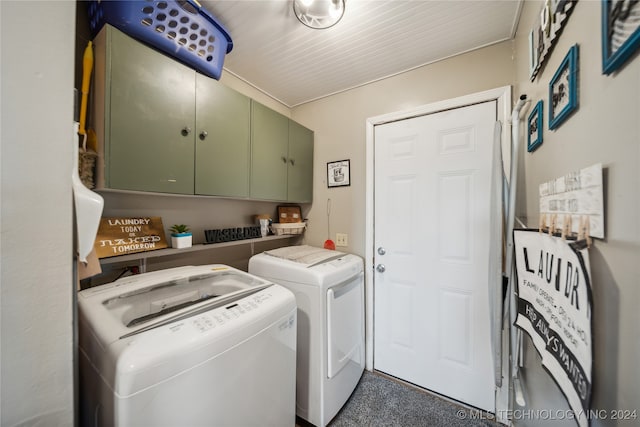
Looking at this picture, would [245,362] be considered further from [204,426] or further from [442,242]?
[442,242]

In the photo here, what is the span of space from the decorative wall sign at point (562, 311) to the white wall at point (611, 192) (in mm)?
37

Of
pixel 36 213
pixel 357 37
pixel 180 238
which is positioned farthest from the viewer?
pixel 357 37

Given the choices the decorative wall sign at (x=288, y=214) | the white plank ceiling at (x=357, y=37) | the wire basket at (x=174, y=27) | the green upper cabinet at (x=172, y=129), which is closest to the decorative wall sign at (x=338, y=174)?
the decorative wall sign at (x=288, y=214)

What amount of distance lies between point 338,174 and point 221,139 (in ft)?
3.40

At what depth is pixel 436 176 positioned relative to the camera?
1604mm

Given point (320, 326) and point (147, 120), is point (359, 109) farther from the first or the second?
point (320, 326)

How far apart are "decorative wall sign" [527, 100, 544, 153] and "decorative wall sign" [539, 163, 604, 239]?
31cm

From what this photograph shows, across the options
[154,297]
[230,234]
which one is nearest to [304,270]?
[230,234]

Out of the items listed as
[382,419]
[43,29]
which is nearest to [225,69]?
[43,29]

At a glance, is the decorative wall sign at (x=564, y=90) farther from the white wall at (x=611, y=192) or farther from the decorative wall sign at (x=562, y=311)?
the decorative wall sign at (x=562, y=311)

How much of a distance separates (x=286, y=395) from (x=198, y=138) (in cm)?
141

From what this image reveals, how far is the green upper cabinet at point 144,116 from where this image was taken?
93 centimetres

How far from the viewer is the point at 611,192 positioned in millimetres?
491

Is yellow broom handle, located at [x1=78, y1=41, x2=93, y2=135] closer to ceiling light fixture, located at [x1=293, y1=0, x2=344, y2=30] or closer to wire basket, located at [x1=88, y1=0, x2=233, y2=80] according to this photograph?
wire basket, located at [x1=88, y1=0, x2=233, y2=80]
